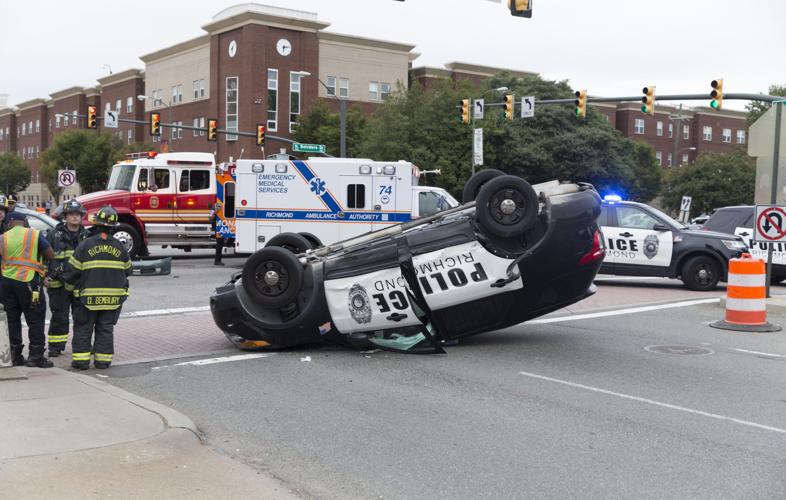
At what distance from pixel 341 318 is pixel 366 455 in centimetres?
355

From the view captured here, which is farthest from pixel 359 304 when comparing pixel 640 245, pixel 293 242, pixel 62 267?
pixel 640 245

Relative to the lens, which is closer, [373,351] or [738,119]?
[373,351]

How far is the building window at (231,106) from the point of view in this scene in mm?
63938

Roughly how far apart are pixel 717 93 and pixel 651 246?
9.44m

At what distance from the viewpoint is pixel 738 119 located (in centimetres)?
9406

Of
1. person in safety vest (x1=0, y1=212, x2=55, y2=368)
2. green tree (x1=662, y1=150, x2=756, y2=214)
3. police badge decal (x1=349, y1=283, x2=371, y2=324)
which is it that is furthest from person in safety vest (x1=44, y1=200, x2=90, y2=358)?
green tree (x1=662, y1=150, x2=756, y2=214)

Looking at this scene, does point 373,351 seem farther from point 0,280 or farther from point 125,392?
point 0,280

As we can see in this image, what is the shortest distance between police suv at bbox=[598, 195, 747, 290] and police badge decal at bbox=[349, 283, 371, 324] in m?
9.37

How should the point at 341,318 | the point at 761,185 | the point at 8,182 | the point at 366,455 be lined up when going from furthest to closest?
the point at 8,182, the point at 761,185, the point at 341,318, the point at 366,455

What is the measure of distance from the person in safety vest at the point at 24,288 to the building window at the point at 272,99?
183 ft

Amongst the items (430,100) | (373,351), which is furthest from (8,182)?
(373,351)

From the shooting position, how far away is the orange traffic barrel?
11.9 m

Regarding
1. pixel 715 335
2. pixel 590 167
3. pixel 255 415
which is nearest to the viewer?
pixel 255 415

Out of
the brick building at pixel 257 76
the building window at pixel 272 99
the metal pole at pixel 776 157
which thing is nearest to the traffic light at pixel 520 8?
the metal pole at pixel 776 157
